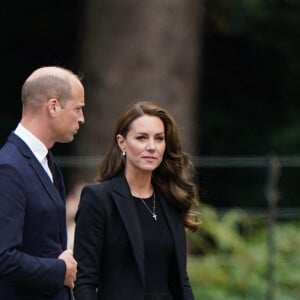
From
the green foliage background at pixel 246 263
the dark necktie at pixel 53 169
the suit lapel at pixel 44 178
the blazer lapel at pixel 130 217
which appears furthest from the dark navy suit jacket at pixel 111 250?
the green foliage background at pixel 246 263

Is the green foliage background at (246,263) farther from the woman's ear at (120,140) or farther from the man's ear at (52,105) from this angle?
the man's ear at (52,105)

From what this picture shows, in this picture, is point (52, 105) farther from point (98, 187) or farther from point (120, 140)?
point (120, 140)

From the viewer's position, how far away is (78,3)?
54.0ft

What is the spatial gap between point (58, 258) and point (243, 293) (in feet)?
20.5

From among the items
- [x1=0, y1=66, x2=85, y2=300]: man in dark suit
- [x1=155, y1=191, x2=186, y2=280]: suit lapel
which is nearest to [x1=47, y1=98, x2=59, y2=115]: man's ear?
[x1=0, y1=66, x2=85, y2=300]: man in dark suit

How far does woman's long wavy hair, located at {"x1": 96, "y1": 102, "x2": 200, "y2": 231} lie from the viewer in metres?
6.36

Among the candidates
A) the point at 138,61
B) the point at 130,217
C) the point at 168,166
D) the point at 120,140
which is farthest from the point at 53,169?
the point at 138,61

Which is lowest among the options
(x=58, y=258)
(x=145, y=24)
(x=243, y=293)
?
(x=243, y=293)

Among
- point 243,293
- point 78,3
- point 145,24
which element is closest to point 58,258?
point 243,293

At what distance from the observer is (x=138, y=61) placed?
13250 mm

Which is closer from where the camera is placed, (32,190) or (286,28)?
(32,190)

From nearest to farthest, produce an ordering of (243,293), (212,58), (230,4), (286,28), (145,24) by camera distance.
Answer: (243,293)
(145,24)
(230,4)
(286,28)
(212,58)

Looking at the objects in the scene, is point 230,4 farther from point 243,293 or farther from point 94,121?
point 243,293

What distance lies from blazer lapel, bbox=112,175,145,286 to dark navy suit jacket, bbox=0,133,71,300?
48cm
